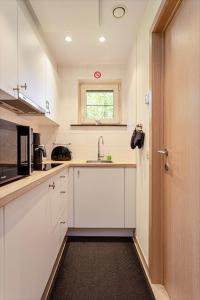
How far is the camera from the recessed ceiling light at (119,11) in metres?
1.87

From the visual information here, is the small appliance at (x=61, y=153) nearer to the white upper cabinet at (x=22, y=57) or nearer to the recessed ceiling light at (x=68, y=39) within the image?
the white upper cabinet at (x=22, y=57)

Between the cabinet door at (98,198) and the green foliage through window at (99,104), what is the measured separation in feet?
3.36

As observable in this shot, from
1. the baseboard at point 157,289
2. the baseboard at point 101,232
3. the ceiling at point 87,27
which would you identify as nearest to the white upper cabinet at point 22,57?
the ceiling at point 87,27

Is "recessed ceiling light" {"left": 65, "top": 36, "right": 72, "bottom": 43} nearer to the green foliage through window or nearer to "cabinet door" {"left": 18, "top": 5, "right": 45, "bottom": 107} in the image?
"cabinet door" {"left": 18, "top": 5, "right": 45, "bottom": 107}

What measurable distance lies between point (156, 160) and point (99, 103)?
1813 mm

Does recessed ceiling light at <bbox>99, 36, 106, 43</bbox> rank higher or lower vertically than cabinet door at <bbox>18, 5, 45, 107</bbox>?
higher

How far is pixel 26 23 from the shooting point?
1.69 meters

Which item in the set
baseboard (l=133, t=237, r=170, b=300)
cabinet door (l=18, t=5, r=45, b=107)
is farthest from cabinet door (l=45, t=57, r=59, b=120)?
baseboard (l=133, t=237, r=170, b=300)

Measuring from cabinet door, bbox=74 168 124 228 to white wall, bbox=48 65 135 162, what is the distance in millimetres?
624

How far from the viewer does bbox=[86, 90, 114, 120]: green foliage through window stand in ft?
10.6

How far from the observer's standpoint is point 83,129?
3.16m

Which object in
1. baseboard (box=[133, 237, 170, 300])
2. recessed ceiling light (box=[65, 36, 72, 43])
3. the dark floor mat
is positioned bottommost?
the dark floor mat

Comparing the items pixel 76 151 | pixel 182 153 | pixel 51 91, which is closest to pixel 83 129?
pixel 76 151

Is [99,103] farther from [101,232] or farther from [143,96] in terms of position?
[101,232]
